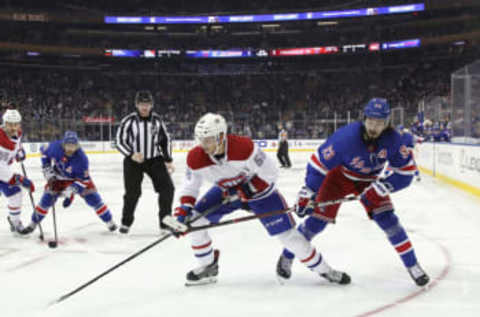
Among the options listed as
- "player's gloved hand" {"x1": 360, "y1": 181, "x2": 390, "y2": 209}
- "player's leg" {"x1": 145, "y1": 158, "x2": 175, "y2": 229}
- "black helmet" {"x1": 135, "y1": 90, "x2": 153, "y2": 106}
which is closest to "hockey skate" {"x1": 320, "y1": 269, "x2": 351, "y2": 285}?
"player's gloved hand" {"x1": 360, "y1": 181, "x2": 390, "y2": 209}

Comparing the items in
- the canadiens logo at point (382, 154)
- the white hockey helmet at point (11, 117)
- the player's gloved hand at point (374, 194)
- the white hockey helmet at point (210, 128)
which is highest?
the white hockey helmet at point (11, 117)

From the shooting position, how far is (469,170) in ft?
24.9

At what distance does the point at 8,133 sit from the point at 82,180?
2.65 feet

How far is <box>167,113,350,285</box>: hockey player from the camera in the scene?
2643 millimetres

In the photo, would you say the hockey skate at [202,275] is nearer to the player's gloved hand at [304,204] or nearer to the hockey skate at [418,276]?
the player's gloved hand at [304,204]

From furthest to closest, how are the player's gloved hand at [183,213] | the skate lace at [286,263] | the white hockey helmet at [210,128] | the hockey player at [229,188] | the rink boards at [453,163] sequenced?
the rink boards at [453,163]
the skate lace at [286,263]
the player's gloved hand at [183,213]
the hockey player at [229,188]
the white hockey helmet at [210,128]

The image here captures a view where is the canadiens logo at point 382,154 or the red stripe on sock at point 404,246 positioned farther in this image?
the red stripe on sock at point 404,246

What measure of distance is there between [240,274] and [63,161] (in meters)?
2.10

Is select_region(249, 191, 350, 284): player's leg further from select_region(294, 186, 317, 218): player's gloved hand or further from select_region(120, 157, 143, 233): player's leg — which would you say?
select_region(120, 157, 143, 233): player's leg

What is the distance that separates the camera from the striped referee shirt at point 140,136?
176 inches

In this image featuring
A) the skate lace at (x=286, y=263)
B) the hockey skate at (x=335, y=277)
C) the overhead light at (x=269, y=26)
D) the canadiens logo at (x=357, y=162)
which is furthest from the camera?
the overhead light at (x=269, y=26)

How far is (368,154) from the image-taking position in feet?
9.29

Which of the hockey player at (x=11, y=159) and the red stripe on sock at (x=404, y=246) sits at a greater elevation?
the hockey player at (x=11, y=159)

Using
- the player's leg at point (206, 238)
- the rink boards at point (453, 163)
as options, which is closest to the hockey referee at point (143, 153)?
the player's leg at point (206, 238)
